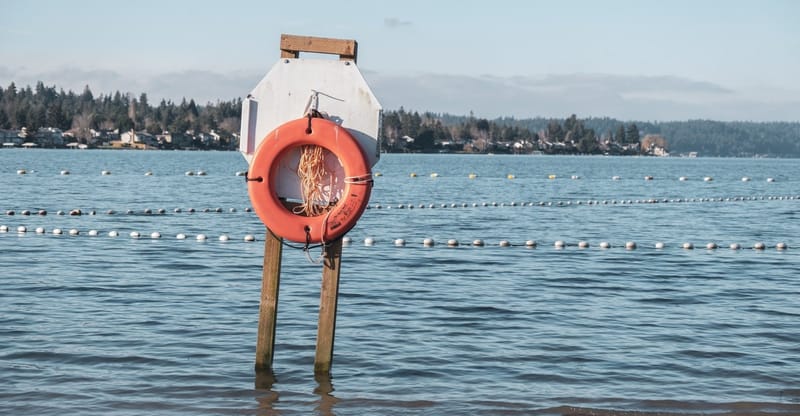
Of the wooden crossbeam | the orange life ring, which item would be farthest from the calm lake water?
the wooden crossbeam

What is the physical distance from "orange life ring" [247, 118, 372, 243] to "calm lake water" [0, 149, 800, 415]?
163 cm

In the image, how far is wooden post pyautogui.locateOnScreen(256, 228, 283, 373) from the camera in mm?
10164

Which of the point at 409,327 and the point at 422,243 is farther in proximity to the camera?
the point at 422,243

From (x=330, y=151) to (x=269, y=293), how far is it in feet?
4.67

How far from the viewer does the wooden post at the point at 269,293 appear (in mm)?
10164

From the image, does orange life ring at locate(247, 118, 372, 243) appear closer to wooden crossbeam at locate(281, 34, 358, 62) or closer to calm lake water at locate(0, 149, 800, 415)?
wooden crossbeam at locate(281, 34, 358, 62)

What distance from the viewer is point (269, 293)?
33.7 feet

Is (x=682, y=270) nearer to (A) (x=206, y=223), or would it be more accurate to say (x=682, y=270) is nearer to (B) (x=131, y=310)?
(B) (x=131, y=310)

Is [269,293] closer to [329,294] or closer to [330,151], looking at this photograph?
[329,294]

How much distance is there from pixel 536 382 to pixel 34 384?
193 inches

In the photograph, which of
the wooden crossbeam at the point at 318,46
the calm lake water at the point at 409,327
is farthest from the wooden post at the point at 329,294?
the wooden crossbeam at the point at 318,46

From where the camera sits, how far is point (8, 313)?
578 inches

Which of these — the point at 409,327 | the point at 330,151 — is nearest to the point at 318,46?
the point at 330,151

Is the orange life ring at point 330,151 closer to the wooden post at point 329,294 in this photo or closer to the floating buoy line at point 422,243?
the wooden post at point 329,294
